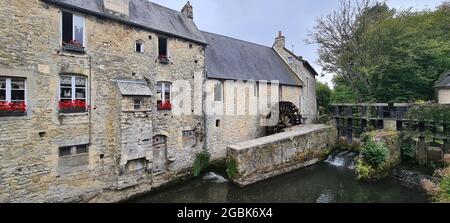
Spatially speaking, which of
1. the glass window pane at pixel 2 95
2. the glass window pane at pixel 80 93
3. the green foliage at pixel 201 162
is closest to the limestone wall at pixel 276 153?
the green foliage at pixel 201 162

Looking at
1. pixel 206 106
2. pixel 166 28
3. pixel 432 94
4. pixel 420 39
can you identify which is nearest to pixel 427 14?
pixel 420 39

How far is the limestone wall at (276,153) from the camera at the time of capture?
30.6ft

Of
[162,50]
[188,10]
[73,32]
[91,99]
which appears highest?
[188,10]

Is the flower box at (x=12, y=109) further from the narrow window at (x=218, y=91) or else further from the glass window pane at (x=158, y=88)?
the narrow window at (x=218, y=91)

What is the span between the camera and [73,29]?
7195 mm

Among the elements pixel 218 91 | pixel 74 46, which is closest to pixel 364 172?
pixel 218 91

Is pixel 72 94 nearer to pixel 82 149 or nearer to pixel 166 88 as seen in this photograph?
pixel 82 149

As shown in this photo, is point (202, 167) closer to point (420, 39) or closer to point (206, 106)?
point (206, 106)

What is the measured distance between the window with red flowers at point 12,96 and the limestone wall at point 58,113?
0.15 m

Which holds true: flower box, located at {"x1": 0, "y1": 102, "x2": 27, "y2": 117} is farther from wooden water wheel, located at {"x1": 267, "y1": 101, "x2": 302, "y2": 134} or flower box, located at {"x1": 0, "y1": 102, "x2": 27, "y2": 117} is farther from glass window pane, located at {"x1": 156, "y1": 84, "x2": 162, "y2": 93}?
wooden water wheel, located at {"x1": 267, "y1": 101, "x2": 302, "y2": 134}

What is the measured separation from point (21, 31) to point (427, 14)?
23.0 meters

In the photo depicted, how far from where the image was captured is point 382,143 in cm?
1001

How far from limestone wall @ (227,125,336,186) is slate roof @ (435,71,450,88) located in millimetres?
7500

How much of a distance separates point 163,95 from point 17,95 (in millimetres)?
4591
